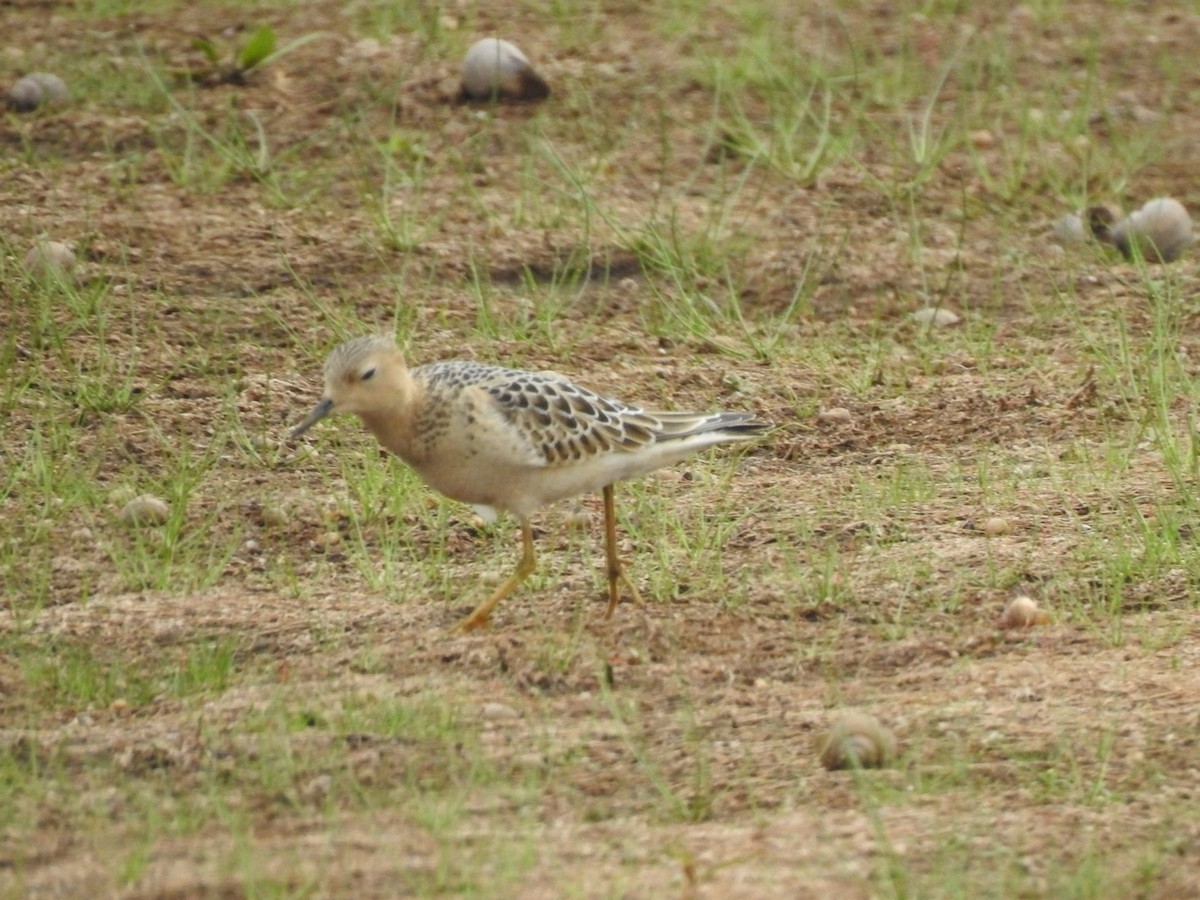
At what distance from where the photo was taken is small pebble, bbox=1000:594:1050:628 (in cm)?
513

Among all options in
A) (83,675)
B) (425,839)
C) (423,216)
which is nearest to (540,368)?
(423,216)

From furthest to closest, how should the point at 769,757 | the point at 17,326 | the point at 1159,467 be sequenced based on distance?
the point at 17,326, the point at 1159,467, the point at 769,757

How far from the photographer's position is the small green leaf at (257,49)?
9.23 meters

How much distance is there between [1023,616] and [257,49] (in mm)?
5284

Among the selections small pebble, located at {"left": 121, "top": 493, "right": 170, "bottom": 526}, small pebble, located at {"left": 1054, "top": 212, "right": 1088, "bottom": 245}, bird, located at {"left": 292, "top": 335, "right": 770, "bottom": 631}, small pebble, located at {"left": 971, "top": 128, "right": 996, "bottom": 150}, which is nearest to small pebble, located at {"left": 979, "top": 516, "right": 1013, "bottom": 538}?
bird, located at {"left": 292, "top": 335, "right": 770, "bottom": 631}

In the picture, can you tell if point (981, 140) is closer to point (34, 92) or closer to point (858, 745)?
point (34, 92)

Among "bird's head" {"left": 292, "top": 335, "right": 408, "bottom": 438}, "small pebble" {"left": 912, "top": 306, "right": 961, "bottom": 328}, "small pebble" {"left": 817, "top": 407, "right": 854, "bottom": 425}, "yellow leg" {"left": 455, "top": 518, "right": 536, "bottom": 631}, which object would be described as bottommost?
"small pebble" {"left": 912, "top": 306, "right": 961, "bottom": 328}

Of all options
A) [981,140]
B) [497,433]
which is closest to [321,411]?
[497,433]

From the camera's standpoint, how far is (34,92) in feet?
29.2

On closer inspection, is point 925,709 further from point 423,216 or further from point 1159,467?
point 423,216

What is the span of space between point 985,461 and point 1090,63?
3836mm

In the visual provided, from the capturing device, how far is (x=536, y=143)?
338 inches

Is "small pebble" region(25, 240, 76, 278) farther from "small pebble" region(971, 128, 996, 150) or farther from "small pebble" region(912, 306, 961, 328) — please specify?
"small pebble" region(971, 128, 996, 150)

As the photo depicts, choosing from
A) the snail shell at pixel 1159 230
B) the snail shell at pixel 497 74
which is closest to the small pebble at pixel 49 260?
the snail shell at pixel 497 74
